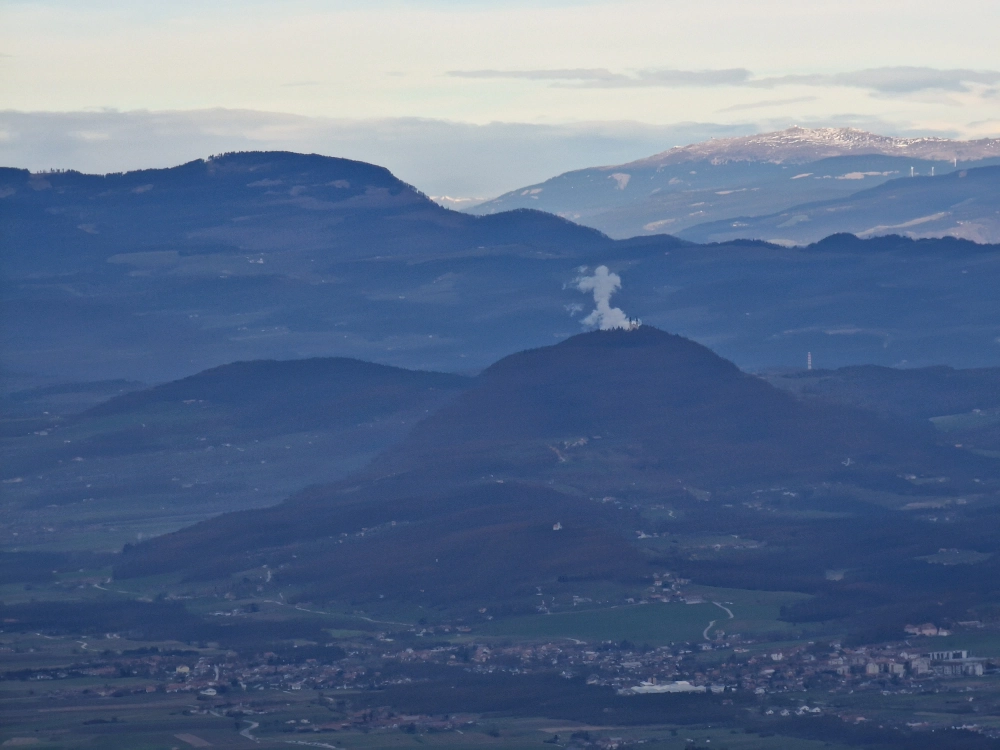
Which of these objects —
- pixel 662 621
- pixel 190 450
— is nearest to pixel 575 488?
pixel 662 621

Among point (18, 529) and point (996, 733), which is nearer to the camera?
point (996, 733)

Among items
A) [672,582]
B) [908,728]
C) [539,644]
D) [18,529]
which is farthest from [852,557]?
[18,529]

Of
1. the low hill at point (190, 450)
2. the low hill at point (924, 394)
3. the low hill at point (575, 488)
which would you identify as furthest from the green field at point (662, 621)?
the low hill at point (924, 394)

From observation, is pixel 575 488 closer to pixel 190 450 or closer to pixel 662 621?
pixel 662 621

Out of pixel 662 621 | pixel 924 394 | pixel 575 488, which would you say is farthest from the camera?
pixel 924 394

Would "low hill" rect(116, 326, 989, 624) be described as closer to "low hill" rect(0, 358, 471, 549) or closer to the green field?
the green field

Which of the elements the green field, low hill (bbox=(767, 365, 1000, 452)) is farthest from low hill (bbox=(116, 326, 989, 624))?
low hill (bbox=(767, 365, 1000, 452))

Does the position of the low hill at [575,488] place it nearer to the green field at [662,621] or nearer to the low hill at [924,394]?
the green field at [662,621]

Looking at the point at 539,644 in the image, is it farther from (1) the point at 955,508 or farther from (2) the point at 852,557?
(1) the point at 955,508

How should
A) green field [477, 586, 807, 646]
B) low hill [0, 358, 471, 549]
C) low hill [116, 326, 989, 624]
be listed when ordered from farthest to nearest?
low hill [0, 358, 471, 549], low hill [116, 326, 989, 624], green field [477, 586, 807, 646]

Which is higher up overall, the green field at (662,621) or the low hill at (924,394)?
the low hill at (924,394)

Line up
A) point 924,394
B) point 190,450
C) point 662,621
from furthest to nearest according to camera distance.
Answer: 1. point 924,394
2. point 190,450
3. point 662,621
